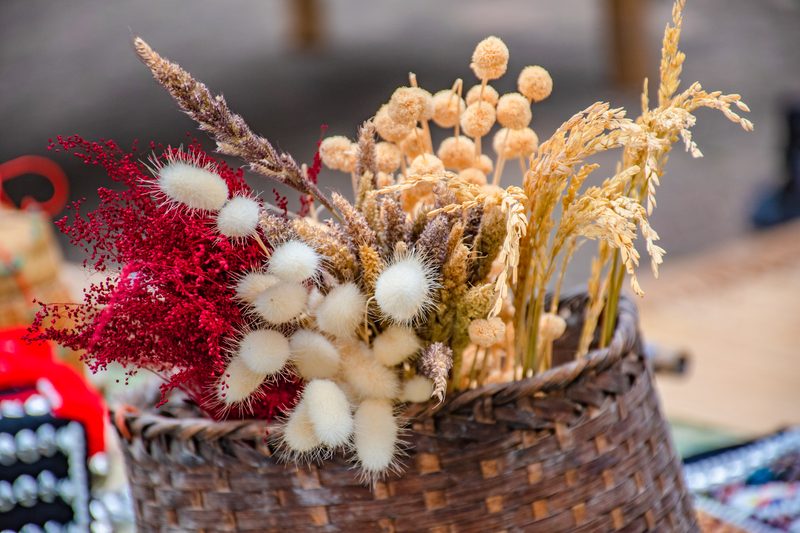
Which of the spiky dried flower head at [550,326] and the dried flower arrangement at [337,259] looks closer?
the dried flower arrangement at [337,259]

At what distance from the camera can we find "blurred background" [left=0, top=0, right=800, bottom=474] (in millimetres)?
4262

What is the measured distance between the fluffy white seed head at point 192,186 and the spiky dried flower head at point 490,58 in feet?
0.68

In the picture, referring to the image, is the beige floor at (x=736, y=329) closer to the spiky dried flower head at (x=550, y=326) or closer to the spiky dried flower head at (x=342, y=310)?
the spiky dried flower head at (x=550, y=326)

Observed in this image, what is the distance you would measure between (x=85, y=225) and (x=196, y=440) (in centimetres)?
17

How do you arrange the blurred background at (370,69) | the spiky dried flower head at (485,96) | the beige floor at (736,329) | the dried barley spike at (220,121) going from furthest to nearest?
the blurred background at (370,69), the beige floor at (736,329), the spiky dried flower head at (485,96), the dried barley spike at (220,121)

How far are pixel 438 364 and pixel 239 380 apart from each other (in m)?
0.14

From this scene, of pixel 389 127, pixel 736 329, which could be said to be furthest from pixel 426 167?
pixel 736 329

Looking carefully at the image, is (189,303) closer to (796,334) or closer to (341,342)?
Answer: (341,342)

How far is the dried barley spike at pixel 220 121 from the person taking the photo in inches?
16.4

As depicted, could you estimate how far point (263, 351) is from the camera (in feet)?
1.47

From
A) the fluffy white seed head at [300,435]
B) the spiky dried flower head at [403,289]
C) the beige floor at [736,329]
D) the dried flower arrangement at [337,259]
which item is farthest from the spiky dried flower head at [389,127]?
the beige floor at [736,329]

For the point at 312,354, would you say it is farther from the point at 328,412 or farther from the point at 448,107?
the point at 448,107

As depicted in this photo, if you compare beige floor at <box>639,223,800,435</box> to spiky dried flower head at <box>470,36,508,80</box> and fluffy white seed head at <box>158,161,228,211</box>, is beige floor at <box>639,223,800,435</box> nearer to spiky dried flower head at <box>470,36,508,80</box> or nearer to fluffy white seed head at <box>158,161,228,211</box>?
spiky dried flower head at <box>470,36,508,80</box>

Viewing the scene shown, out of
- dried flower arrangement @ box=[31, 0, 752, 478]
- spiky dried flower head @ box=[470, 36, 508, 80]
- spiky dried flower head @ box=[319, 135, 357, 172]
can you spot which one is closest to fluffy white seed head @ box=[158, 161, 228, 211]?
dried flower arrangement @ box=[31, 0, 752, 478]
